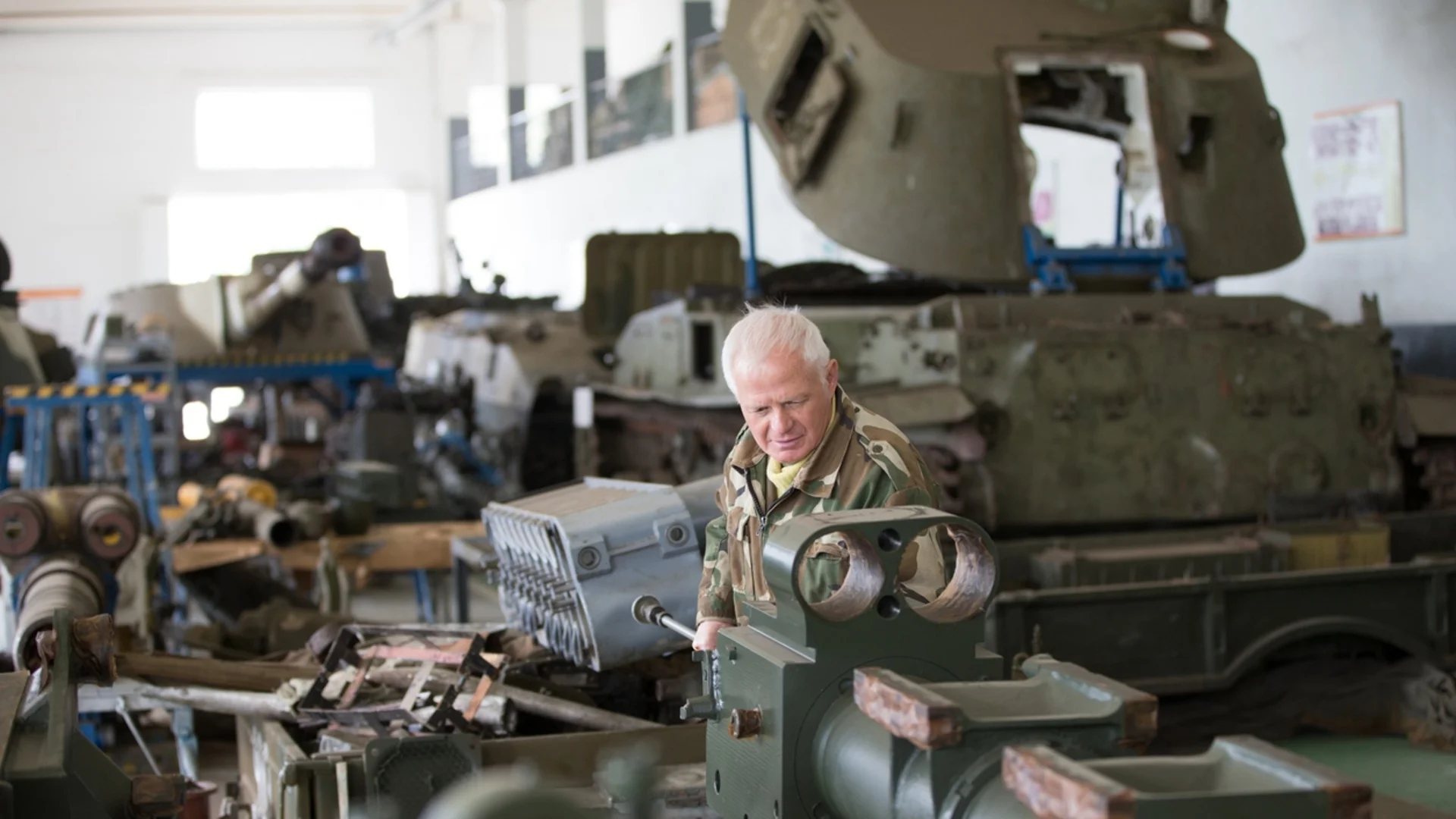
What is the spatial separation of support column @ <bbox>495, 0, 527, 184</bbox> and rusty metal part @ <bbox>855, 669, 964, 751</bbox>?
83.5 ft

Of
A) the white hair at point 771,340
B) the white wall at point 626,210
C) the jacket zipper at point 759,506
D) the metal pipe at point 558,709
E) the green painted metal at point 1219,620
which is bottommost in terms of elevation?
the green painted metal at point 1219,620

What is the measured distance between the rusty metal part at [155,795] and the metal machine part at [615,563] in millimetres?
1334

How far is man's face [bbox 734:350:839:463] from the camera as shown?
281cm

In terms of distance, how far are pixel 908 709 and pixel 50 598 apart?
3.09 meters

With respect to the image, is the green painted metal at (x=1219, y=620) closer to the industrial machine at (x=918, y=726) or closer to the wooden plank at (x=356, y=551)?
the wooden plank at (x=356, y=551)

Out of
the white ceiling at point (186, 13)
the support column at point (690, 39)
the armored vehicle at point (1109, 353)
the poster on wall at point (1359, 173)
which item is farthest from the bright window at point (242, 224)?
the armored vehicle at point (1109, 353)

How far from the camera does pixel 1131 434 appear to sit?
21.0 feet

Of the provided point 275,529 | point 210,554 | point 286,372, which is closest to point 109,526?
point 210,554

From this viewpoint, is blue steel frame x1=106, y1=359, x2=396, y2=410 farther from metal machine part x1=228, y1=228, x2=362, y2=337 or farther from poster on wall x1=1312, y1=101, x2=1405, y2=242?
poster on wall x1=1312, y1=101, x2=1405, y2=242

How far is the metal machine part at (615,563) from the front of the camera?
392 centimetres

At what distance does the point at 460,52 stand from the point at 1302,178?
21352 mm

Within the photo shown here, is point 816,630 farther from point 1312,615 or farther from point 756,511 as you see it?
point 1312,615

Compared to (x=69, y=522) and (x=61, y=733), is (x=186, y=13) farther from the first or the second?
(x=61, y=733)

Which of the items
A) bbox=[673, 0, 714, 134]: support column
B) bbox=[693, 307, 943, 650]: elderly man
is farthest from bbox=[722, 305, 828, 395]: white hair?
bbox=[673, 0, 714, 134]: support column
